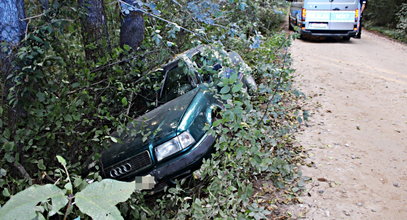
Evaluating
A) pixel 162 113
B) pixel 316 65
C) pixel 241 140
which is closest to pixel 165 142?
pixel 162 113

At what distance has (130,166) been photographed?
4.09m

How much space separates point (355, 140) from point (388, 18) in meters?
19.8

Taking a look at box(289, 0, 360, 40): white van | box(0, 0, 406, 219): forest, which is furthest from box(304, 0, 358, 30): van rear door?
box(0, 0, 406, 219): forest

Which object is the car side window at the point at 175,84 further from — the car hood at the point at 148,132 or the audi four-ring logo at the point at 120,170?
the audi four-ring logo at the point at 120,170

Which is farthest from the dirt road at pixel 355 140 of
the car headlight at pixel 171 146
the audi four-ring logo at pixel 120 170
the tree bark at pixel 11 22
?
the tree bark at pixel 11 22

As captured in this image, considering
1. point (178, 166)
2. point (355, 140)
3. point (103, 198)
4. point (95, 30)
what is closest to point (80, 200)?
point (103, 198)

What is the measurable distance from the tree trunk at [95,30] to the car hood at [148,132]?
4.54 ft

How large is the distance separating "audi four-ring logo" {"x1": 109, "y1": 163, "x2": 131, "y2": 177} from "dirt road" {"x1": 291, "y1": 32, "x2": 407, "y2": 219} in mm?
2065

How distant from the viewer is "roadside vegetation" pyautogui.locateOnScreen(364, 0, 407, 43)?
58.0 feet

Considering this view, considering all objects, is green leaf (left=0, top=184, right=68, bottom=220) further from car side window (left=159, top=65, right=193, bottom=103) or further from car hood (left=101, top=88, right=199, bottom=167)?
car side window (left=159, top=65, right=193, bottom=103)

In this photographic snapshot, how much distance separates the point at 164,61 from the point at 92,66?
119cm

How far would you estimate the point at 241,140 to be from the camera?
3.56 meters

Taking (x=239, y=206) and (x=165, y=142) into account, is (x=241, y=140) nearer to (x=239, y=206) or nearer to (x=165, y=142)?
(x=239, y=206)

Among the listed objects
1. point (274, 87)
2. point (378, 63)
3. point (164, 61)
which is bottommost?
point (378, 63)
